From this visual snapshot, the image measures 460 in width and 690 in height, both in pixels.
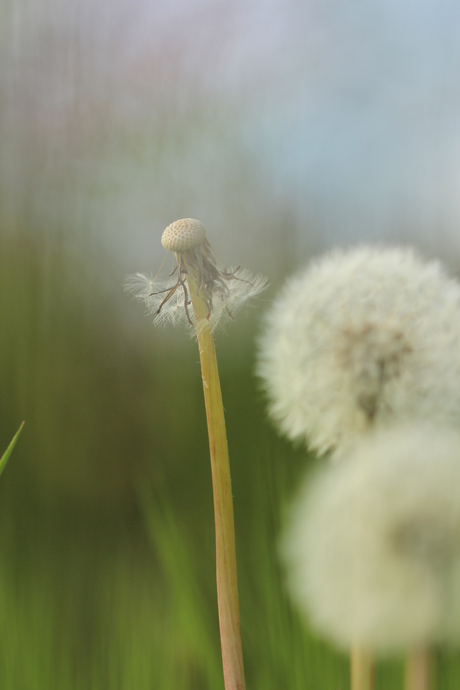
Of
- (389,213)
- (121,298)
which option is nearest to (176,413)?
(121,298)

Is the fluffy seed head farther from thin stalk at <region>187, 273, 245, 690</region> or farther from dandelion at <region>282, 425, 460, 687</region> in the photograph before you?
dandelion at <region>282, 425, 460, 687</region>

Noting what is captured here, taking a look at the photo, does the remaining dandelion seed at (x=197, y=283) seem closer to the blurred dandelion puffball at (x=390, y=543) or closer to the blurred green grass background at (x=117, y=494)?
the blurred green grass background at (x=117, y=494)

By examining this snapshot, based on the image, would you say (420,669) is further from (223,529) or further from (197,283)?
(197,283)

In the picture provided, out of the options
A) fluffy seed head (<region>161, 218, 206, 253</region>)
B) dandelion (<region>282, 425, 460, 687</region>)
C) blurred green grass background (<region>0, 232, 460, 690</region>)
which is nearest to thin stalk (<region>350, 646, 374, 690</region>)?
dandelion (<region>282, 425, 460, 687</region>)

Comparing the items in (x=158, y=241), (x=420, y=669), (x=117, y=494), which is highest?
(x=158, y=241)

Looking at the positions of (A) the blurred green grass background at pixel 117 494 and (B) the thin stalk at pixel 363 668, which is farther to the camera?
(A) the blurred green grass background at pixel 117 494

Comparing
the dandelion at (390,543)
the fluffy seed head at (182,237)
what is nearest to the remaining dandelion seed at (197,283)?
the fluffy seed head at (182,237)

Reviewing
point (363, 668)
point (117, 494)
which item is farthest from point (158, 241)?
point (363, 668)
